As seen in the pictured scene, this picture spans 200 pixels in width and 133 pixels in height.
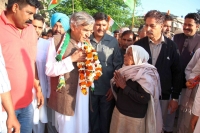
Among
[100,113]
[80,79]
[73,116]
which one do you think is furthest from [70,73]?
[100,113]

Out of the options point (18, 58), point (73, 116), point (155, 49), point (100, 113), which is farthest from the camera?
point (100, 113)

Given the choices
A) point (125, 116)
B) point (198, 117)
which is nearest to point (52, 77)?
point (125, 116)

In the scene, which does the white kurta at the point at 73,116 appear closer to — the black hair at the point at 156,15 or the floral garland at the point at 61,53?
the floral garland at the point at 61,53

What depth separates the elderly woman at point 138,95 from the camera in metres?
2.46

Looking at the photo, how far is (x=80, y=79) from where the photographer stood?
2.53 metres

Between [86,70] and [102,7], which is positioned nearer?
[86,70]

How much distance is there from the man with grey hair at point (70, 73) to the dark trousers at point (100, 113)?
445 mm

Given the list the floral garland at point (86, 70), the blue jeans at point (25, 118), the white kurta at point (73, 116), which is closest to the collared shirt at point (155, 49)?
the floral garland at point (86, 70)

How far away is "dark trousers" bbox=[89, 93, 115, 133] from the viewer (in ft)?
10.4

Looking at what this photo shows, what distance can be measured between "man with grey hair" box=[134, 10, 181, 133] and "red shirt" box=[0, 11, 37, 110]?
1721mm

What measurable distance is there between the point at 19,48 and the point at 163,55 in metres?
2.02

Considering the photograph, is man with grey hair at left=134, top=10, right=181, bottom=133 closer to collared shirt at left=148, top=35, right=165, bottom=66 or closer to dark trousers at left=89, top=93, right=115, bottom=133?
collared shirt at left=148, top=35, right=165, bottom=66

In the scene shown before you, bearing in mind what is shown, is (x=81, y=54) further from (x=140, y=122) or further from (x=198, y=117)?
(x=198, y=117)

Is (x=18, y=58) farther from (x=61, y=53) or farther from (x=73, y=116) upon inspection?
(x=73, y=116)
